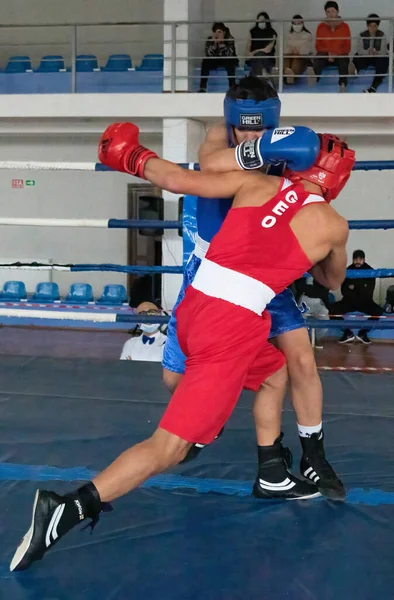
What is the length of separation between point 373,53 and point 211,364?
25.4 feet

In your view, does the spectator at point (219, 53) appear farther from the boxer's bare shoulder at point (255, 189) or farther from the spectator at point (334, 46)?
the boxer's bare shoulder at point (255, 189)

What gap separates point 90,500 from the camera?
1910 mm

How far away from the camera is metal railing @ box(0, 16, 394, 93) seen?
8500mm

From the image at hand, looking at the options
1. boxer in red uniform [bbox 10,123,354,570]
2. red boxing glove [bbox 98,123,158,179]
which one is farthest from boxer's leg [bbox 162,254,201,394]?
red boxing glove [bbox 98,123,158,179]

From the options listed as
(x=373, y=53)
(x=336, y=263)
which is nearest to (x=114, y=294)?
(x=373, y=53)

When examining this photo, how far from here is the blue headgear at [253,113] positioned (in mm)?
2318

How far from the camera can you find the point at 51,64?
9977mm

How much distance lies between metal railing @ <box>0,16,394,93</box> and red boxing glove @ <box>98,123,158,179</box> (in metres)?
6.18

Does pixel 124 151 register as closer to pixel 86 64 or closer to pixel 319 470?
pixel 319 470

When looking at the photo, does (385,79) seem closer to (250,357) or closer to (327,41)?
(327,41)

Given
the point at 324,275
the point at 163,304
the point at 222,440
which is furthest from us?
the point at 163,304

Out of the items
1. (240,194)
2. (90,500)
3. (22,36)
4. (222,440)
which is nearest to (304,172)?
(240,194)

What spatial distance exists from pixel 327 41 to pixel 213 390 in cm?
798

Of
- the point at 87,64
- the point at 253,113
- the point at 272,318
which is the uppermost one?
the point at 87,64
